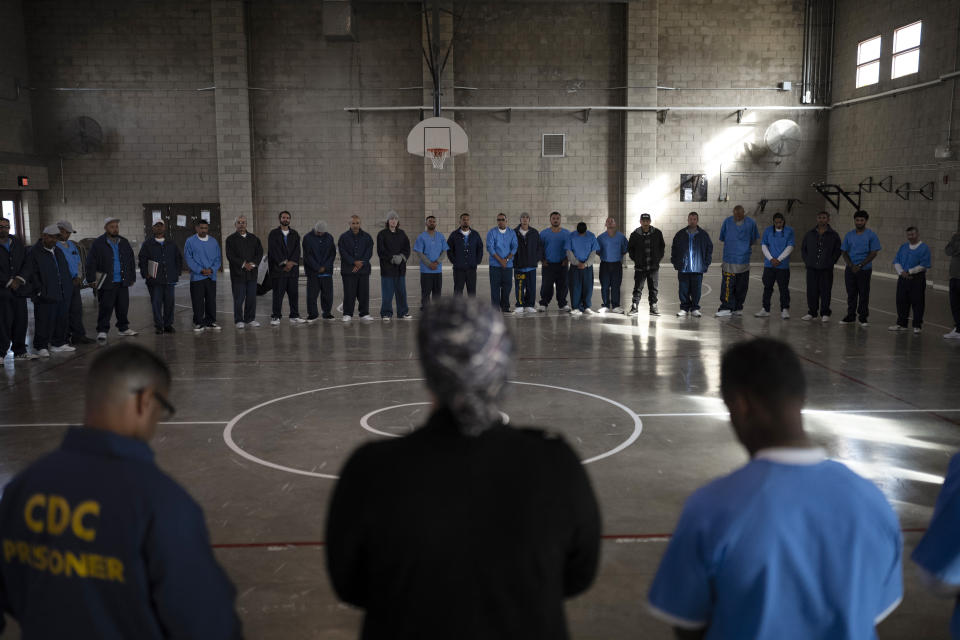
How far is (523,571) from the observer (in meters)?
1.67

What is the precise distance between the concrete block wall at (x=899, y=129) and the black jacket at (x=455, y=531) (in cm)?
1846

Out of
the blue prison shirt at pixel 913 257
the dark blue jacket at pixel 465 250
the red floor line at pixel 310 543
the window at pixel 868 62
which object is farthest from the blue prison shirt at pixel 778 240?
the window at pixel 868 62

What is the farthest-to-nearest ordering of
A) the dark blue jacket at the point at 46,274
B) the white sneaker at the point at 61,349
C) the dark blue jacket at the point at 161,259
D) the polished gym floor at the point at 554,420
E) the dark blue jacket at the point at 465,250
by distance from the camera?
the dark blue jacket at the point at 465,250, the dark blue jacket at the point at 161,259, the white sneaker at the point at 61,349, the dark blue jacket at the point at 46,274, the polished gym floor at the point at 554,420

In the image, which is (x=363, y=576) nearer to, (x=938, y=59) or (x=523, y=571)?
(x=523, y=571)

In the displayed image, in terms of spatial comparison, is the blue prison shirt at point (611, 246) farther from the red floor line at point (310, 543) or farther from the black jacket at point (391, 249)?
the red floor line at point (310, 543)

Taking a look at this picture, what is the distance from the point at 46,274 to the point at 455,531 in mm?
10492

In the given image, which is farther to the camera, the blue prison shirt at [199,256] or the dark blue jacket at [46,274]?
the blue prison shirt at [199,256]

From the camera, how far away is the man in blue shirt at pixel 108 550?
1.89 meters

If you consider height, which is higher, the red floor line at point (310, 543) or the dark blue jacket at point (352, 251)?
the dark blue jacket at point (352, 251)

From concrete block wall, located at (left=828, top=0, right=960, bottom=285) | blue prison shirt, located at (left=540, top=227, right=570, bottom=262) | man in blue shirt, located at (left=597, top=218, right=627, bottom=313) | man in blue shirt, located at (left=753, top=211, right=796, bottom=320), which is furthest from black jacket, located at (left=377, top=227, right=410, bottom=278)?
concrete block wall, located at (left=828, top=0, right=960, bottom=285)

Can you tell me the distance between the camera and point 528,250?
1436 cm

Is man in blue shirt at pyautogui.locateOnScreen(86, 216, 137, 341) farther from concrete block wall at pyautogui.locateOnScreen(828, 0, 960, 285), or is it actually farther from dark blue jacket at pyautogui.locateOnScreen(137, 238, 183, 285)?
concrete block wall at pyautogui.locateOnScreen(828, 0, 960, 285)

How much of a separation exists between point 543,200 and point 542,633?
21756mm

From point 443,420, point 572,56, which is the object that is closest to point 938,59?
point 572,56
